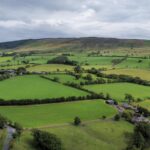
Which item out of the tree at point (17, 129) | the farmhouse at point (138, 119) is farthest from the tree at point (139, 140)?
the tree at point (17, 129)

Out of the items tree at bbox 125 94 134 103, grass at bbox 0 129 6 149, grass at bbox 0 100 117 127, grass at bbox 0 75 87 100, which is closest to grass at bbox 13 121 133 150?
grass at bbox 0 129 6 149

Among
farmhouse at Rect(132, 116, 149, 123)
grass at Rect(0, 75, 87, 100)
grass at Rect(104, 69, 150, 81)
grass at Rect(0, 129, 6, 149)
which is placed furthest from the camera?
grass at Rect(104, 69, 150, 81)

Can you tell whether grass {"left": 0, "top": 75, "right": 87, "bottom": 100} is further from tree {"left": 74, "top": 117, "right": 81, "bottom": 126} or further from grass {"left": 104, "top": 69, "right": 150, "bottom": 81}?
grass {"left": 104, "top": 69, "right": 150, "bottom": 81}

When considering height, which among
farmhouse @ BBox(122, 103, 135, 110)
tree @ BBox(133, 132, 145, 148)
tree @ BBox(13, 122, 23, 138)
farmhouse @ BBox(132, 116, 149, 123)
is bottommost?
tree @ BBox(133, 132, 145, 148)

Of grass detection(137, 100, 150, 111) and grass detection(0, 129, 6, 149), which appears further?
grass detection(137, 100, 150, 111)

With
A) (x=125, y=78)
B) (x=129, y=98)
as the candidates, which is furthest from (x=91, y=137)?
(x=125, y=78)

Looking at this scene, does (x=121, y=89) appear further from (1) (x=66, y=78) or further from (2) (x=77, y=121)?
(2) (x=77, y=121)
